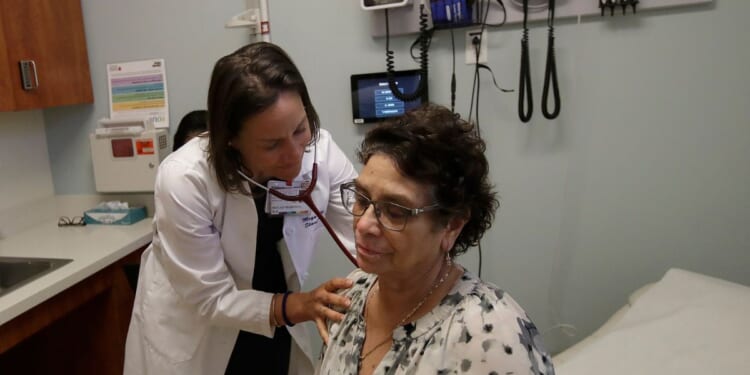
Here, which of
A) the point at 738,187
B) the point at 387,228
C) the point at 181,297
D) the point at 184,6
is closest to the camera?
the point at 387,228

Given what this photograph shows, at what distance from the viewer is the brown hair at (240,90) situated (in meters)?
1.12

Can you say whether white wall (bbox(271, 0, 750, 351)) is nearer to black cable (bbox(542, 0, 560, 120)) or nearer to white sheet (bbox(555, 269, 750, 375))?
black cable (bbox(542, 0, 560, 120))

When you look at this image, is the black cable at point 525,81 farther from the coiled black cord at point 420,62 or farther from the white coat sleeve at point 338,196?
the white coat sleeve at point 338,196

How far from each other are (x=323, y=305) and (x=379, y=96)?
41.1 inches

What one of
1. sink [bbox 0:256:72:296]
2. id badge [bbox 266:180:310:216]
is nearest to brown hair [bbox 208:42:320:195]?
id badge [bbox 266:180:310:216]

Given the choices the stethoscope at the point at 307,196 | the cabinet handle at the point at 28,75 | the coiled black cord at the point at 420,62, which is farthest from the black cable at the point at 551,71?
the cabinet handle at the point at 28,75

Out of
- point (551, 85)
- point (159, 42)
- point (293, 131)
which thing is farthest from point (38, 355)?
point (551, 85)

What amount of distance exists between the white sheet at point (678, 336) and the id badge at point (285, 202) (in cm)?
82

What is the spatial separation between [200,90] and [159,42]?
26cm

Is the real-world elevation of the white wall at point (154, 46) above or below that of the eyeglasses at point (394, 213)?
above

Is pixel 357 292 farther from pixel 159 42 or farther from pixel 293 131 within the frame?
pixel 159 42

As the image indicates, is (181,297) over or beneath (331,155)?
beneath

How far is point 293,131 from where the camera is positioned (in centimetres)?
116

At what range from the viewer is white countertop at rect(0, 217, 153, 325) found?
5.01 ft
